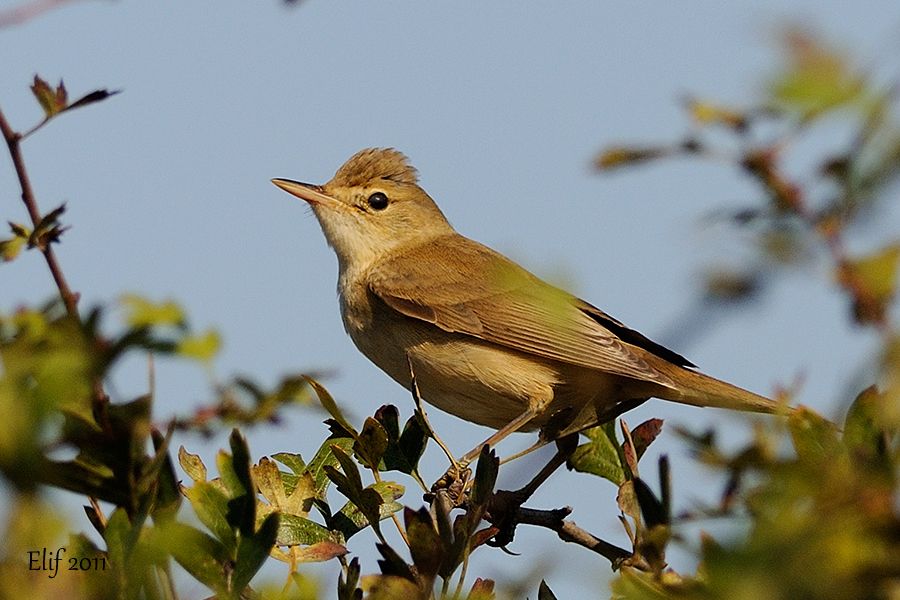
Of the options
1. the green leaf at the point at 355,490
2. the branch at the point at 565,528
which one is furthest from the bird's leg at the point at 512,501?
the green leaf at the point at 355,490

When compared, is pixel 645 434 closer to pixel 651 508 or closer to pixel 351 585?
pixel 351 585

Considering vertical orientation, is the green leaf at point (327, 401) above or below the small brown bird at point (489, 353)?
above

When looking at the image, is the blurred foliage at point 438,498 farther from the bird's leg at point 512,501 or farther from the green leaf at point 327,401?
the bird's leg at point 512,501

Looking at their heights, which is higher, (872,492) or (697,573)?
(872,492)

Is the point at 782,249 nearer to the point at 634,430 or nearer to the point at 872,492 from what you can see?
the point at 872,492

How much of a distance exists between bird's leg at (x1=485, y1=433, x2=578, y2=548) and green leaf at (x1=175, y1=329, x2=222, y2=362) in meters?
1.39

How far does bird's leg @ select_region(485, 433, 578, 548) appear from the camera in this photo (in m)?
3.36

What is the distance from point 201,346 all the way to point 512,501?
2368 mm

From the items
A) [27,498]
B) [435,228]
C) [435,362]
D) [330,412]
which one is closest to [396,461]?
[330,412]

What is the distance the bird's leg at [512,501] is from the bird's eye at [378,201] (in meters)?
2.69

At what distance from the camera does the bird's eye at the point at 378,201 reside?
688 cm

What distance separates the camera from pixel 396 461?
126 inches

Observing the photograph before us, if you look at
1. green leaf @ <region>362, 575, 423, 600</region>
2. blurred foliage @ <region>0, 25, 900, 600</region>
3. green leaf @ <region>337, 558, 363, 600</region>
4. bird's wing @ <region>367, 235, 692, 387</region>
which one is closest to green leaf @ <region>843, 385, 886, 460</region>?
blurred foliage @ <region>0, 25, 900, 600</region>

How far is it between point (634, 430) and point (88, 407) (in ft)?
6.44
